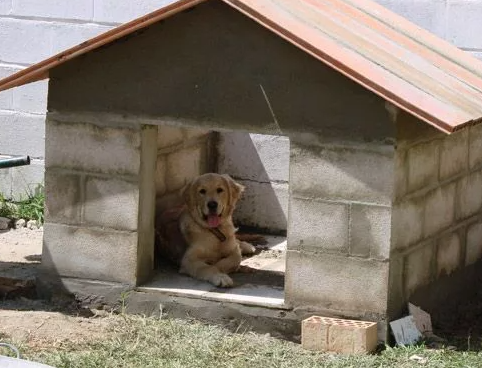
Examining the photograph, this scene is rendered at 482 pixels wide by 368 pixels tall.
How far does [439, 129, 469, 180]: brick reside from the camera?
9102 millimetres

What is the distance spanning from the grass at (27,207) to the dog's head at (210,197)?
2.37 meters

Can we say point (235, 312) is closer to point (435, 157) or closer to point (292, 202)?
point (292, 202)

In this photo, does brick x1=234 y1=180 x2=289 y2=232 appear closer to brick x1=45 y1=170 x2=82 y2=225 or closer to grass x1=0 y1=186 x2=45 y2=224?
grass x1=0 y1=186 x2=45 y2=224

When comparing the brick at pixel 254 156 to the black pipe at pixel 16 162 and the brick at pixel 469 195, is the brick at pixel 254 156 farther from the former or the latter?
the black pipe at pixel 16 162

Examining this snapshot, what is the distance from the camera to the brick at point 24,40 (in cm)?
1198

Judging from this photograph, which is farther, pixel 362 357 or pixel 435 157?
pixel 435 157

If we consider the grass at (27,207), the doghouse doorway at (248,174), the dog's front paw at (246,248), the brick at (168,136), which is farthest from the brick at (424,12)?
the grass at (27,207)

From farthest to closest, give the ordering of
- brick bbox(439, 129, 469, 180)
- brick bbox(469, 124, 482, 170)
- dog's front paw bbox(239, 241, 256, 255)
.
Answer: dog's front paw bbox(239, 241, 256, 255) → brick bbox(469, 124, 482, 170) → brick bbox(439, 129, 469, 180)

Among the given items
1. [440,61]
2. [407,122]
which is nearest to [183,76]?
[407,122]

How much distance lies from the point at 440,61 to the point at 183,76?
6.91ft

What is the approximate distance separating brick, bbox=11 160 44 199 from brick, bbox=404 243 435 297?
14.3ft

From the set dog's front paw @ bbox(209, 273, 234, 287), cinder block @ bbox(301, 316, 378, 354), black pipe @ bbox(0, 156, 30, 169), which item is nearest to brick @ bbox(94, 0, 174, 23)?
dog's front paw @ bbox(209, 273, 234, 287)

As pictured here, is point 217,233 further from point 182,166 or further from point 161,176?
point 182,166

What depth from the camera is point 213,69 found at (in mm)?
8531
